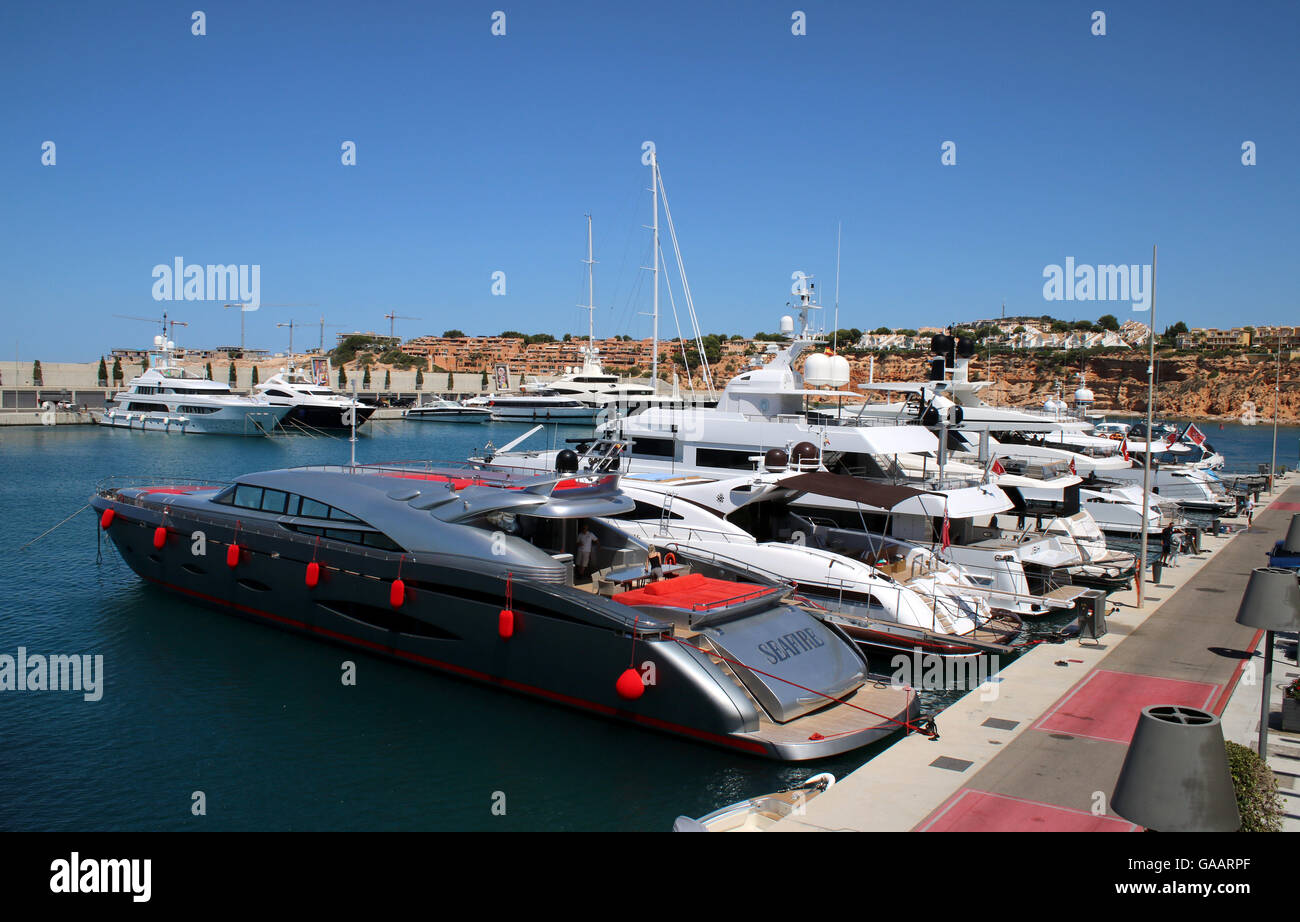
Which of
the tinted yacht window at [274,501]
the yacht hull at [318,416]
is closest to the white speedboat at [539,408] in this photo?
the yacht hull at [318,416]

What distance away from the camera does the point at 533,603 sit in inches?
479

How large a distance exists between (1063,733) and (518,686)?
23.4 ft

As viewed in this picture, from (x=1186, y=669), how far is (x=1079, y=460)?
73.3ft

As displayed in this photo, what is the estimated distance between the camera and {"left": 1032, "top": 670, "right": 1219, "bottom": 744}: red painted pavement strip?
10.3m

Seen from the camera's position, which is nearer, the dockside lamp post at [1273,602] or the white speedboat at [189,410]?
the dockside lamp post at [1273,602]

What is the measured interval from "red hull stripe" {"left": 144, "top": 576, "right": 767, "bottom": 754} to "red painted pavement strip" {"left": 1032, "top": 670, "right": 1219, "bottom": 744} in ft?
12.2

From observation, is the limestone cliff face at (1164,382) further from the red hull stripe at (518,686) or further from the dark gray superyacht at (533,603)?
the red hull stripe at (518,686)

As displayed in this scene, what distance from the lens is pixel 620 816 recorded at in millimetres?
9859

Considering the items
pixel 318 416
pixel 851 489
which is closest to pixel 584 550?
pixel 851 489

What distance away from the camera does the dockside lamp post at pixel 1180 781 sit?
11.9ft

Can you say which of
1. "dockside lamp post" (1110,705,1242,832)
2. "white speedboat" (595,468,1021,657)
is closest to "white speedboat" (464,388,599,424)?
"white speedboat" (595,468,1021,657)

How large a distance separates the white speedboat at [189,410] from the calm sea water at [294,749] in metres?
53.7

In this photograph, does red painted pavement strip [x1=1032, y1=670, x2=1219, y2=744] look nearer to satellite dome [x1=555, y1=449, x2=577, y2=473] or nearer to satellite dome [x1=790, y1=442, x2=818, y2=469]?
satellite dome [x1=790, y1=442, x2=818, y2=469]

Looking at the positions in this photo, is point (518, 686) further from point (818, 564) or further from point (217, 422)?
point (217, 422)
